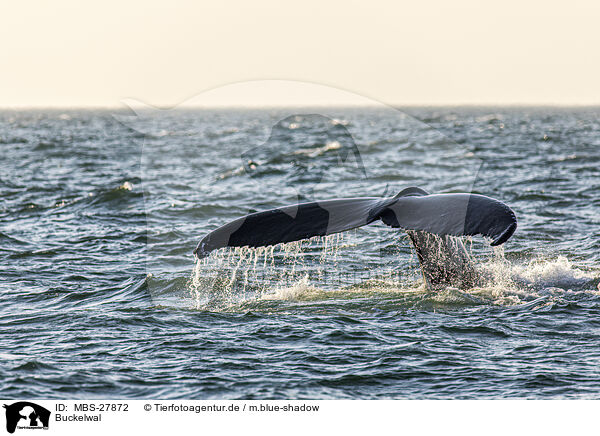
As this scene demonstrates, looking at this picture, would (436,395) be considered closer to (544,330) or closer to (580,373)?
(580,373)

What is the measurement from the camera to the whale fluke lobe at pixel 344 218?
24.8ft

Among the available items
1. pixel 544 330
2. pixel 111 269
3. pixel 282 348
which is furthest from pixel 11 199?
pixel 544 330

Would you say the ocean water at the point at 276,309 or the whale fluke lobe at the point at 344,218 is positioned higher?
the whale fluke lobe at the point at 344,218
